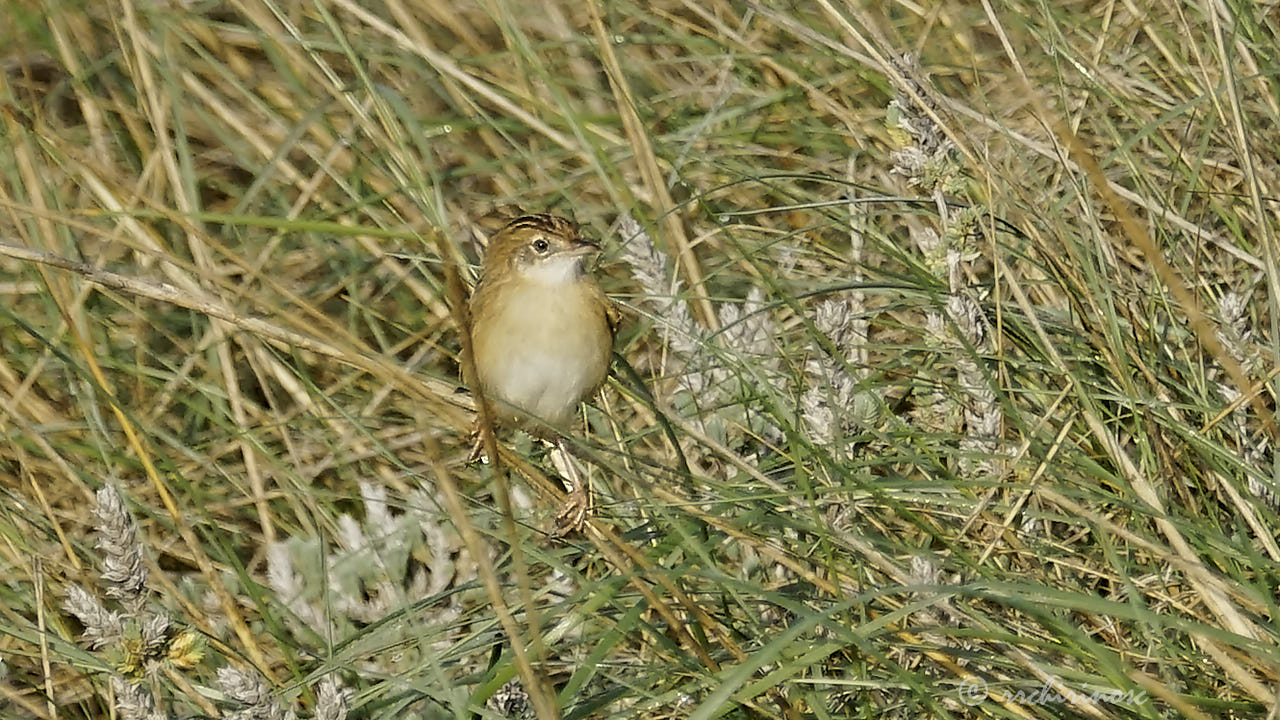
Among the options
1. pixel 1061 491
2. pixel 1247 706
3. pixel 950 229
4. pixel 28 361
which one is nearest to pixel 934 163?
pixel 950 229

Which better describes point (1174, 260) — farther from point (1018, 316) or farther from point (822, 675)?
point (822, 675)

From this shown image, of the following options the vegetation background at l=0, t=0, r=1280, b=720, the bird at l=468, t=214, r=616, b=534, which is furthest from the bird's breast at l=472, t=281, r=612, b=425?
the vegetation background at l=0, t=0, r=1280, b=720

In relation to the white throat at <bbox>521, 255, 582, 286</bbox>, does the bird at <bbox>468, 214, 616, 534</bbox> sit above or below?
below

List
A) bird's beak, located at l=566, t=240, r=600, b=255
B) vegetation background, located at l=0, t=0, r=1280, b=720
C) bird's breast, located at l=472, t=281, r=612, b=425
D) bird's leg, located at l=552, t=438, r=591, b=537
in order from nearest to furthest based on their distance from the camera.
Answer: vegetation background, located at l=0, t=0, r=1280, b=720, bird's leg, located at l=552, t=438, r=591, b=537, bird's breast, located at l=472, t=281, r=612, b=425, bird's beak, located at l=566, t=240, r=600, b=255

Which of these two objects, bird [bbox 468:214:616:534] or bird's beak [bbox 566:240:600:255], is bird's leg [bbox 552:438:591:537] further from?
bird's beak [bbox 566:240:600:255]

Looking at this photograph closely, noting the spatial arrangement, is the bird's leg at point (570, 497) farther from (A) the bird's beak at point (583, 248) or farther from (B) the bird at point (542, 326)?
(A) the bird's beak at point (583, 248)

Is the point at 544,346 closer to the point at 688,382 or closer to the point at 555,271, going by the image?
the point at 555,271
